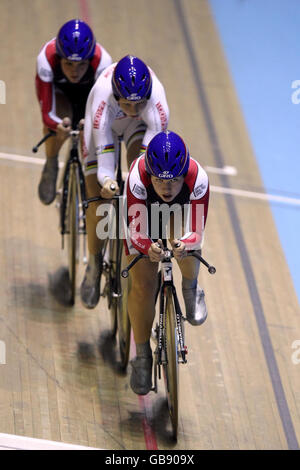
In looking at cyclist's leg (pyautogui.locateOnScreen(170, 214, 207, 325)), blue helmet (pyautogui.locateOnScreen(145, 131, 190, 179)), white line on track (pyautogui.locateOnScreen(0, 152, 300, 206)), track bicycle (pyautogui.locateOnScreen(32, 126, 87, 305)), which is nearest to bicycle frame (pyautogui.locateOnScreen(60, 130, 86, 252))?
track bicycle (pyautogui.locateOnScreen(32, 126, 87, 305))

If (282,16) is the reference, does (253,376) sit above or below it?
below

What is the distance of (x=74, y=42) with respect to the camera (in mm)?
4594

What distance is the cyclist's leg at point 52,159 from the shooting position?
5.03 metres

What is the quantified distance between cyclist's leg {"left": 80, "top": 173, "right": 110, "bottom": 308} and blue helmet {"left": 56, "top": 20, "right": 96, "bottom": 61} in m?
0.69

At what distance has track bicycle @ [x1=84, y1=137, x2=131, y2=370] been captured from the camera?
457 centimetres

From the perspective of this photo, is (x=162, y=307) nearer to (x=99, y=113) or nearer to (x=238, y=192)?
(x=99, y=113)

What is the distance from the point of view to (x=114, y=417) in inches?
174

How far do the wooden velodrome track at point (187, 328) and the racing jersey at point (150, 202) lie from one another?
112cm

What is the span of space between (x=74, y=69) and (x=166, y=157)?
1335 mm

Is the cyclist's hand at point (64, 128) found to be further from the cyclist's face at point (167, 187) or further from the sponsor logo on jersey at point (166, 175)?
the sponsor logo on jersey at point (166, 175)

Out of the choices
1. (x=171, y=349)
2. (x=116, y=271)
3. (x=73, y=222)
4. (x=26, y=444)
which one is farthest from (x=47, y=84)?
(x=26, y=444)
